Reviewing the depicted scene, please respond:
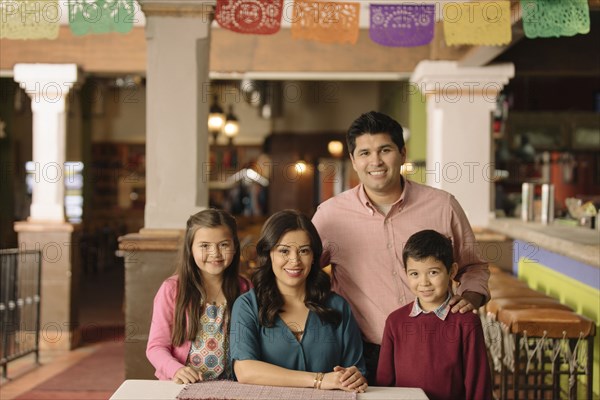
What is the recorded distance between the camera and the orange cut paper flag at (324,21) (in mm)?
4707

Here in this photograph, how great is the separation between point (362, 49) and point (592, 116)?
16.3ft

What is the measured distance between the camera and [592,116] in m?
10.2

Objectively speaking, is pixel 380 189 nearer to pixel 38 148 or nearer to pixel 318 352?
pixel 318 352

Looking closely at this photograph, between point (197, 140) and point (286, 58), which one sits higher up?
point (286, 58)

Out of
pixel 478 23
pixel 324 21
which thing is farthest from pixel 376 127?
pixel 324 21

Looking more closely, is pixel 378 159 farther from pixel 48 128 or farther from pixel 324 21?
pixel 48 128

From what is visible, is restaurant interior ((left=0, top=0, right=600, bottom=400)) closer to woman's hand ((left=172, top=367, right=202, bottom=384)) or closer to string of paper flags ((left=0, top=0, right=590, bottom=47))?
string of paper flags ((left=0, top=0, right=590, bottom=47))

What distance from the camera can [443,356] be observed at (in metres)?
2.34

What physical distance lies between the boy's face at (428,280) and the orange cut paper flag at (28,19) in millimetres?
2924

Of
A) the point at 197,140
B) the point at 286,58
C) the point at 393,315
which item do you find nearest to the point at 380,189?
the point at 393,315

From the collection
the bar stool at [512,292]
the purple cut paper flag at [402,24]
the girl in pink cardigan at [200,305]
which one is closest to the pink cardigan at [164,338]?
the girl in pink cardigan at [200,305]

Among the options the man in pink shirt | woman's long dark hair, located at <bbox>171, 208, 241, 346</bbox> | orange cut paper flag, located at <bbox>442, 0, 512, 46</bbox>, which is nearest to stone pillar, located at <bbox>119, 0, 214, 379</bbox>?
orange cut paper flag, located at <bbox>442, 0, 512, 46</bbox>

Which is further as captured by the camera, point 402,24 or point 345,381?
point 402,24

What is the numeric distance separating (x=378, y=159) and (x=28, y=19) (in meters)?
2.85
